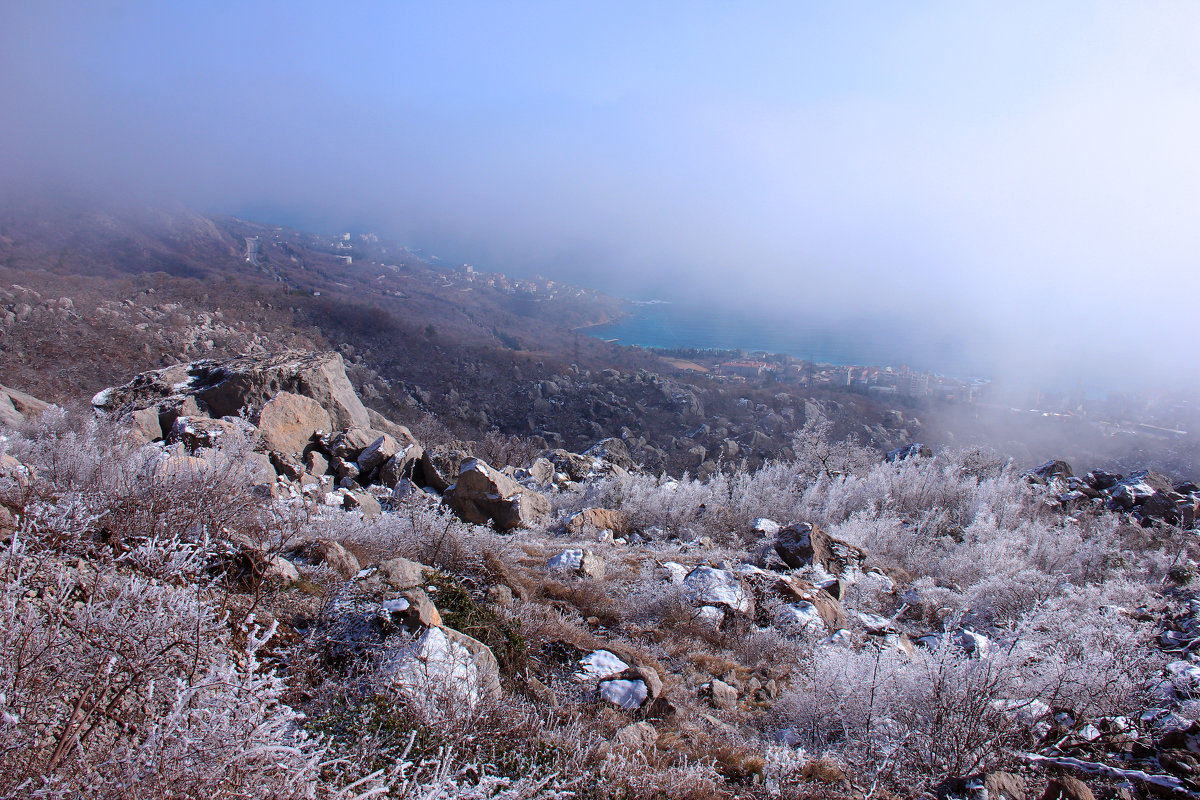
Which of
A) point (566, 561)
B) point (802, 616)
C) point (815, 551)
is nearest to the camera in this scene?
point (802, 616)

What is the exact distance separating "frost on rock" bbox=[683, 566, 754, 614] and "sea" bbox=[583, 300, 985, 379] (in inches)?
1673

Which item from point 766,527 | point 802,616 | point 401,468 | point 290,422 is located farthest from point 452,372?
point 802,616

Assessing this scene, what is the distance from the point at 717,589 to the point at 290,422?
22.6 feet

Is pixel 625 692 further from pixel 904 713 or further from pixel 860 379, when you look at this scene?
pixel 860 379

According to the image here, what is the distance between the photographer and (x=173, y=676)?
1800 millimetres

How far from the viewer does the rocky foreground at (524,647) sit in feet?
5.49

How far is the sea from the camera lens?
4962 cm

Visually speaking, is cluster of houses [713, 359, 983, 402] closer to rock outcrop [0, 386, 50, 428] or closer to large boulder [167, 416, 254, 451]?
large boulder [167, 416, 254, 451]

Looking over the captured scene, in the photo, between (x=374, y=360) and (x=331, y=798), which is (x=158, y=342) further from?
(x=331, y=798)

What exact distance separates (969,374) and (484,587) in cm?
4963

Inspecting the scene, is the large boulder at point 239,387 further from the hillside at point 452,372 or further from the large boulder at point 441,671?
the large boulder at point 441,671

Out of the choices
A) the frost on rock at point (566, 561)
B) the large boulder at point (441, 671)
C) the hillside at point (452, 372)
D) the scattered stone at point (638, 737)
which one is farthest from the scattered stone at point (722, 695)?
the hillside at point (452, 372)

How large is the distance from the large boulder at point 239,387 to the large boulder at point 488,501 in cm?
354

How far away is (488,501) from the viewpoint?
7.18m
